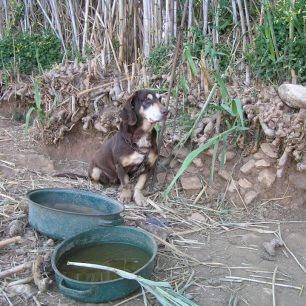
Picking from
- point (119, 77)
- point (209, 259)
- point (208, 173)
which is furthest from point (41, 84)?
point (209, 259)

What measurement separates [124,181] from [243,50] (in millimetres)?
1794

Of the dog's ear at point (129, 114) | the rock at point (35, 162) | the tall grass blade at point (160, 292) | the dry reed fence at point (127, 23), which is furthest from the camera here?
the dry reed fence at point (127, 23)

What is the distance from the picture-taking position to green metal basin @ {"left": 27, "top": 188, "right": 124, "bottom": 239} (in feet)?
9.68

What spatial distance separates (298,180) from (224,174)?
590 mm

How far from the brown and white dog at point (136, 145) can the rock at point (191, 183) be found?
1.01 ft

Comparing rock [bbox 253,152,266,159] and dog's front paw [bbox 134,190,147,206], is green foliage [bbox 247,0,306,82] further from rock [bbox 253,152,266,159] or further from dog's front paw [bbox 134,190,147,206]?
dog's front paw [bbox 134,190,147,206]

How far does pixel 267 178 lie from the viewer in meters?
3.79

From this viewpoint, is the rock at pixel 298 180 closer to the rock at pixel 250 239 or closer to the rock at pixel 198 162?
the rock at pixel 250 239

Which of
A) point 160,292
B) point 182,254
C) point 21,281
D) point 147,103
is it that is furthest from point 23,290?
point 147,103

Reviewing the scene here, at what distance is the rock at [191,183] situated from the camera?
13.1 ft

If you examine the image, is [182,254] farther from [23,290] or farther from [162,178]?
[162,178]

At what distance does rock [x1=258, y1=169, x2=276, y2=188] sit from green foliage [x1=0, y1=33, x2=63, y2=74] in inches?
133

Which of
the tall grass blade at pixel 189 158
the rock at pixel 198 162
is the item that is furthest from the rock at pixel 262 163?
the rock at pixel 198 162

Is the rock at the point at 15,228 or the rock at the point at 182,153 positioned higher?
the rock at the point at 182,153
